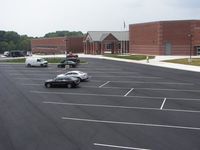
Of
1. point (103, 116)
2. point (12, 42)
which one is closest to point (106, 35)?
point (12, 42)

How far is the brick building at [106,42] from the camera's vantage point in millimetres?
99125

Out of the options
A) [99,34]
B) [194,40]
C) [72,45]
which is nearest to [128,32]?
[99,34]

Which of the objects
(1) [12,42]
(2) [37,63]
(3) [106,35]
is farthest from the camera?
(1) [12,42]

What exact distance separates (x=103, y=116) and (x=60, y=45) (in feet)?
306

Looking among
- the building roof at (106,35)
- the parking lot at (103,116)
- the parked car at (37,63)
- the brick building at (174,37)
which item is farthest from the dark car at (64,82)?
the building roof at (106,35)

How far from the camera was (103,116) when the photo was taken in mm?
23719

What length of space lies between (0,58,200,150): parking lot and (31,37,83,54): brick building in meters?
72.4

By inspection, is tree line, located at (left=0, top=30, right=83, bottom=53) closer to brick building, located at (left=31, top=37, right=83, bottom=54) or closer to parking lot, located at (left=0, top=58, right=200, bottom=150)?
brick building, located at (left=31, top=37, right=83, bottom=54)

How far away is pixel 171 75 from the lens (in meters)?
46.4

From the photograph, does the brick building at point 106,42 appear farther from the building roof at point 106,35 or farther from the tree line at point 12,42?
the tree line at point 12,42

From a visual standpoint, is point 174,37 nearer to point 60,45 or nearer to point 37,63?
point 37,63

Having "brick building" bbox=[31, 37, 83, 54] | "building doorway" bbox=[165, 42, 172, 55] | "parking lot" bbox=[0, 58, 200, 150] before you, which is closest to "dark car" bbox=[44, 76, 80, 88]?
"parking lot" bbox=[0, 58, 200, 150]

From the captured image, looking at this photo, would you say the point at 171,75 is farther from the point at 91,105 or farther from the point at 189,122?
the point at 189,122

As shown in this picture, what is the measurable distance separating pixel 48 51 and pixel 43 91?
287 feet
